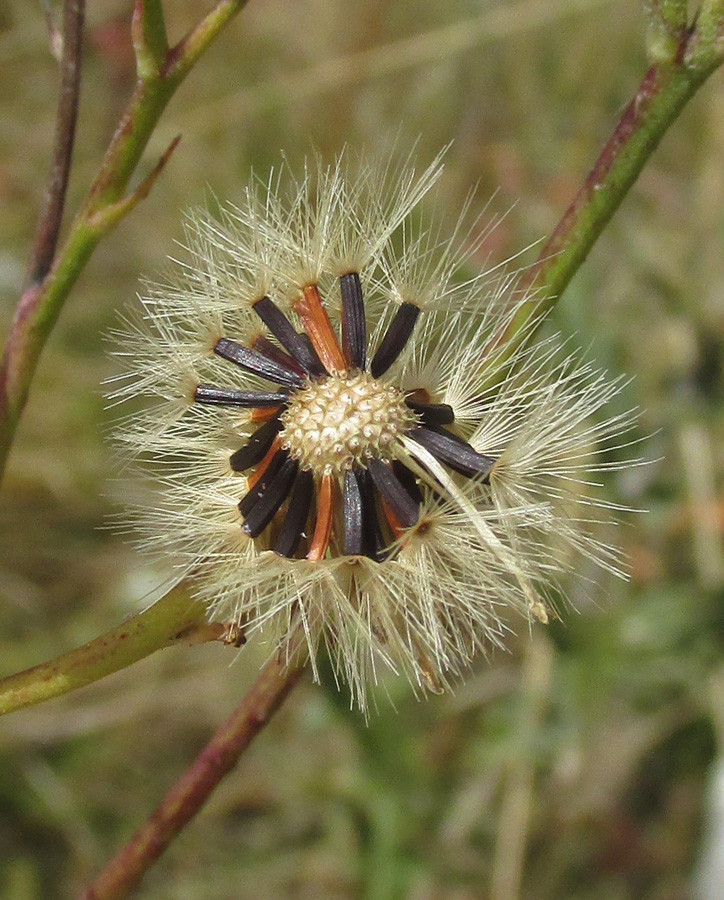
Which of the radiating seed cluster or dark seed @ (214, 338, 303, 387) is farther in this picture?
dark seed @ (214, 338, 303, 387)

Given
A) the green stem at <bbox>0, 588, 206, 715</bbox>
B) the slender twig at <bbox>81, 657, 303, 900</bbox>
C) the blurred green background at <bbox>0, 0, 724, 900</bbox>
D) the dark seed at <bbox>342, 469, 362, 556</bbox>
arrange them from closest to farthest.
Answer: the green stem at <bbox>0, 588, 206, 715</bbox> < the dark seed at <bbox>342, 469, 362, 556</bbox> < the slender twig at <bbox>81, 657, 303, 900</bbox> < the blurred green background at <bbox>0, 0, 724, 900</bbox>

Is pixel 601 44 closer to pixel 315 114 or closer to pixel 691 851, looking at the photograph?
pixel 315 114

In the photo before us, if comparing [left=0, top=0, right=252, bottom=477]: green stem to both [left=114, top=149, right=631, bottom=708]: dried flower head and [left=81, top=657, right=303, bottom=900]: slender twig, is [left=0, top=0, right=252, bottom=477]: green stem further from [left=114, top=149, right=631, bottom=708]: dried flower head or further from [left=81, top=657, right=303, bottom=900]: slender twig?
[left=81, top=657, right=303, bottom=900]: slender twig

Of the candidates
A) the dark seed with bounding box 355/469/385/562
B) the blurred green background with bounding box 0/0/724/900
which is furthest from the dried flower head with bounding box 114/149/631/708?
the blurred green background with bounding box 0/0/724/900

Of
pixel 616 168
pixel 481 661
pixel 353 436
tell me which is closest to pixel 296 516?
pixel 353 436

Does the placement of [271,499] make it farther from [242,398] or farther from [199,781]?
[199,781]

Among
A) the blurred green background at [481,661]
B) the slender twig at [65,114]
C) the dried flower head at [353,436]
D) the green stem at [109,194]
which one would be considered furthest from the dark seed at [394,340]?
the blurred green background at [481,661]
